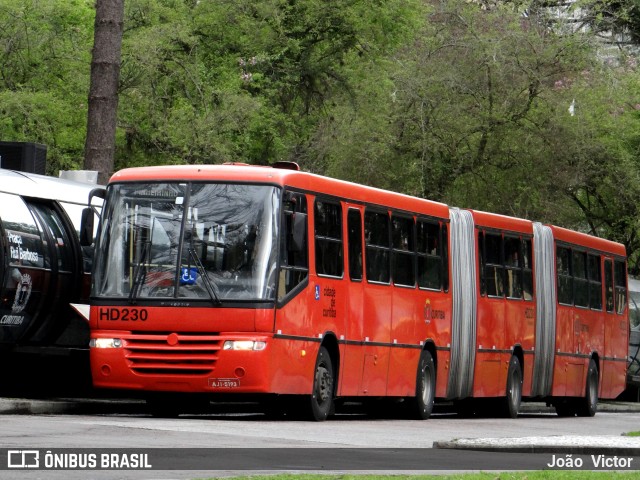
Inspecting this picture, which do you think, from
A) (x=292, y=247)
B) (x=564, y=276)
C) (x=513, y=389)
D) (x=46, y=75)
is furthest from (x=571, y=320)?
(x=46, y=75)

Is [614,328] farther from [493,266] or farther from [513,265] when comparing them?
[493,266]

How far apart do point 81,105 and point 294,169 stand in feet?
56.3

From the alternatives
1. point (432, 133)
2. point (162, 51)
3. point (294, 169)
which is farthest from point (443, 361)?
point (162, 51)

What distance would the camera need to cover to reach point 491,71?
3300 cm

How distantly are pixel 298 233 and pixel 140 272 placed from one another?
6.19ft

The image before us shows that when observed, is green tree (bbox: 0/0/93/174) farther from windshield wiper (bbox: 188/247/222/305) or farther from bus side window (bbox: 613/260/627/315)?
windshield wiper (bbox: 188/247/222/305)

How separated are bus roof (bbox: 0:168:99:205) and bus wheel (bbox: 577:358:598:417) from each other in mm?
11576

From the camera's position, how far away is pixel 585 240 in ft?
102

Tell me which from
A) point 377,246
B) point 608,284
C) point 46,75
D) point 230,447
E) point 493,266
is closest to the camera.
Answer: point 230,447

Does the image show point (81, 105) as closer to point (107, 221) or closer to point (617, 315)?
point (617, 315)

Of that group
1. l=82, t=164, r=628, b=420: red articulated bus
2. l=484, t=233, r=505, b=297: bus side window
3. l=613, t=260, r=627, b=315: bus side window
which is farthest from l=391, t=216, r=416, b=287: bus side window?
l=613, t=260, r=627, b=315: bus side window

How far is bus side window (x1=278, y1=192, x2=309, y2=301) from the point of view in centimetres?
1905

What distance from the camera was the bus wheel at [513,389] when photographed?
27250mm

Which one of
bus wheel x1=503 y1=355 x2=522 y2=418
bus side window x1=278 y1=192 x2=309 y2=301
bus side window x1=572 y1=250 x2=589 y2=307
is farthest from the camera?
bus side window x1=572 y1=250 x2=589 y2=307
